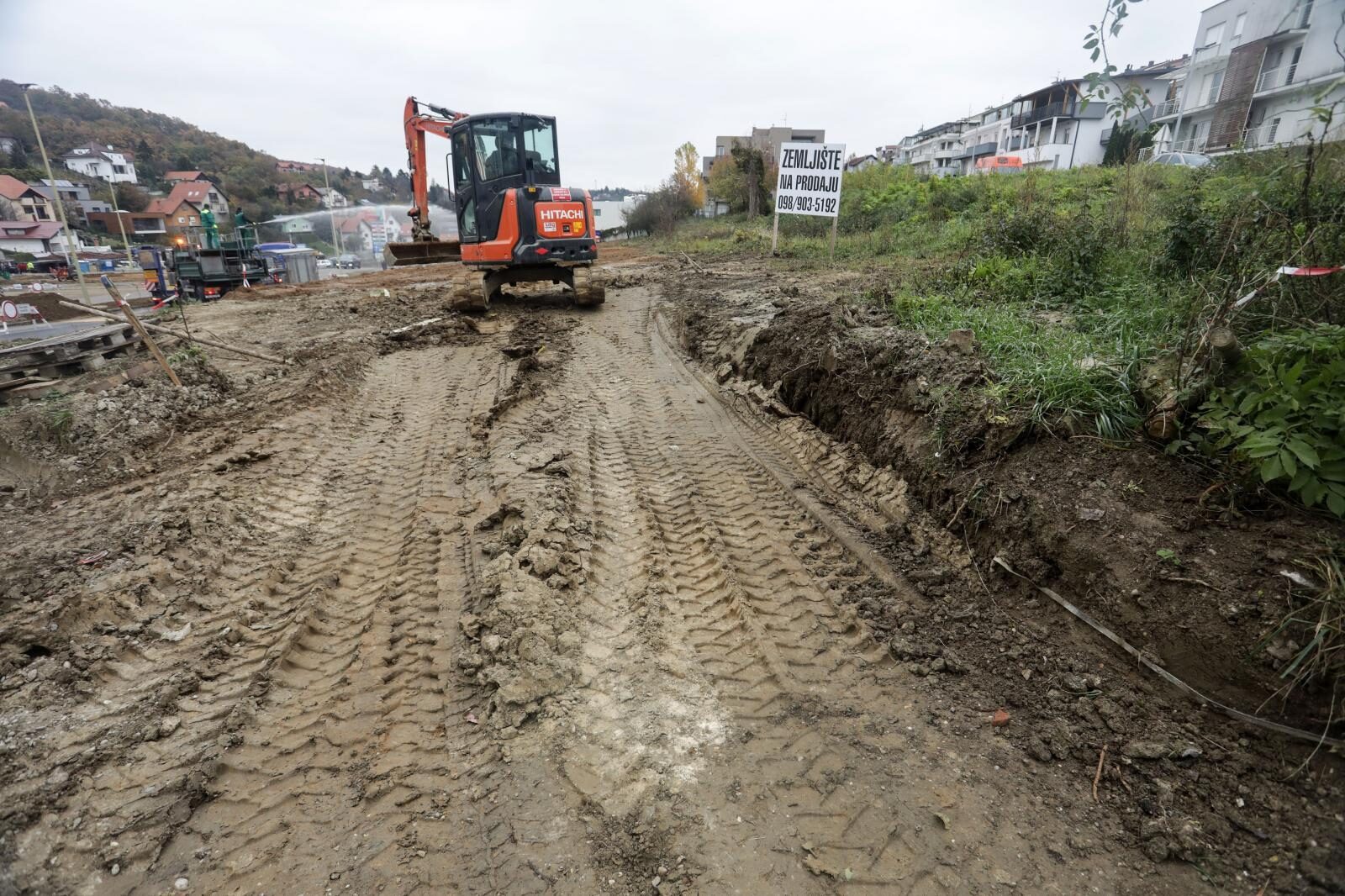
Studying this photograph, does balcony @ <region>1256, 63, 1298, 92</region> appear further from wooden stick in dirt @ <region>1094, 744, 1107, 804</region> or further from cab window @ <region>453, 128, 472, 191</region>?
cab window @ <region>453, 128, 472, 191</region>

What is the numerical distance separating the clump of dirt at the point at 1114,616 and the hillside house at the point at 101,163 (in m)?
83.2

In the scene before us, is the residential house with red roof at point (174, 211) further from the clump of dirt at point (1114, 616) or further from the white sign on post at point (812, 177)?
the clump of dirt at point (1114, 616)

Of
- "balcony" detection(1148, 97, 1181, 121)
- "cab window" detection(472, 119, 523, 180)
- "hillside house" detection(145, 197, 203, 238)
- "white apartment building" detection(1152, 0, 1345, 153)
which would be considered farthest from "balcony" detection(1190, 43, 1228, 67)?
"hillside house" detection(145, 197, 203, 238)

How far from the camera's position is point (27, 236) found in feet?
141

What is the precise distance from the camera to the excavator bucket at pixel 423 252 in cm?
1393

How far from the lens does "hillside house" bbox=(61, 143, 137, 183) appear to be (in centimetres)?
6069

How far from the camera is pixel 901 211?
16.9 metres

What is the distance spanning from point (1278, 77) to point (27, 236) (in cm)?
6391

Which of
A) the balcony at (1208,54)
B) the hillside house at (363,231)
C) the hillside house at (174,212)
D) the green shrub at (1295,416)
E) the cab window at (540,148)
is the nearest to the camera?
the green shrub at (1295,416)

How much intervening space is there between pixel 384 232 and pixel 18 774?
5959 centimetres

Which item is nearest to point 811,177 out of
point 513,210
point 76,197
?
point 513,210

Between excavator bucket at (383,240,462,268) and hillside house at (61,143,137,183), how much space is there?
69565 millimetres

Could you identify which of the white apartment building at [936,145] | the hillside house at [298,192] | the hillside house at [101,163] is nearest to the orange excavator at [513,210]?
the white apartment building at [936,145]

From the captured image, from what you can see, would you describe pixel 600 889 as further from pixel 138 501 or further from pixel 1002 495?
pixel 138 501
